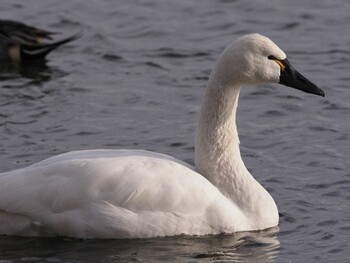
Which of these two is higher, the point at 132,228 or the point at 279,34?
the point at 279,34

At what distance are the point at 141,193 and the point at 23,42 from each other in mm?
6700

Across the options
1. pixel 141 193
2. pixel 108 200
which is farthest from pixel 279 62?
pixel 108 200

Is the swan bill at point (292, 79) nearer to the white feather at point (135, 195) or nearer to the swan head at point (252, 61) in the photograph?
the swan head at point (252, 61)

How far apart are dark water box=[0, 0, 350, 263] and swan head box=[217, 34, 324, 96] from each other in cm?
132

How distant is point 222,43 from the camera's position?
15.1m

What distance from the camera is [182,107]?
42.1 ft

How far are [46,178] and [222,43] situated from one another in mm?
6543

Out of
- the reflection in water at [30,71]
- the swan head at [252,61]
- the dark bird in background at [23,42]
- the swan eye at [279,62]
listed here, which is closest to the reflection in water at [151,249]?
the swan head at [252,61]

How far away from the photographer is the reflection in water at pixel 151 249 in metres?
8.84

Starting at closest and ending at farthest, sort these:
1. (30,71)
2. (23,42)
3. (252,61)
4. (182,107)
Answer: (252,61), (182,107), (30,71), (23,42)

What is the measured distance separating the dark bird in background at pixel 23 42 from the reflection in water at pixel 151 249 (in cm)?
632

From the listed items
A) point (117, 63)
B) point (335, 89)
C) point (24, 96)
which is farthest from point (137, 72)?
point (335, 89)

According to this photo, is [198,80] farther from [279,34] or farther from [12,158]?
[12,158]

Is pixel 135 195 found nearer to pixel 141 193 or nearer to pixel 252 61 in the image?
pixel 141 193
